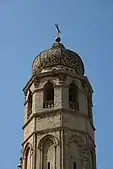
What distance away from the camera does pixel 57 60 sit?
3095 cm

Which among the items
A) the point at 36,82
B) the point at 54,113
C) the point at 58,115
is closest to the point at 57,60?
the point at 36,82

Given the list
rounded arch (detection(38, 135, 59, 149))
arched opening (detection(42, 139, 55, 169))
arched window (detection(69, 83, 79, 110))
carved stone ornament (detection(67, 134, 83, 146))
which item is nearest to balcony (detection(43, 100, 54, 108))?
arched window (detection(69, 83, 79, 110))

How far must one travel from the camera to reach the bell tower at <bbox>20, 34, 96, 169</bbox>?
27.6 m

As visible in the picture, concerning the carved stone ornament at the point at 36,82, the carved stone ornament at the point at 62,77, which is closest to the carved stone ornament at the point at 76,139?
the carved stone ornament at the point at 62,77

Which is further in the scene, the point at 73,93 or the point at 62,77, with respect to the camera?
the point at 73,93

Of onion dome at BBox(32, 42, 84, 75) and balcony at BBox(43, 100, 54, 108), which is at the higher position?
onion dome at BBox(32, 42, 84, 75)

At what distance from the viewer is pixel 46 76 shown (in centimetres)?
3033

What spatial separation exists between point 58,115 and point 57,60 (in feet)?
12.6

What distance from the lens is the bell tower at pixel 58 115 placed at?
2756cm

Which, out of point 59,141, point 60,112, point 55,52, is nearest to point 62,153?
point 59,141

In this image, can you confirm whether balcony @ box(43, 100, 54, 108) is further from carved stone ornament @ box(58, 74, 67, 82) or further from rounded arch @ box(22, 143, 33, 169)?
rounded arch @ box(22, 143, 33, 169)

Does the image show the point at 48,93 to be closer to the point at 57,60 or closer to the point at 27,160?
the point at 57,60

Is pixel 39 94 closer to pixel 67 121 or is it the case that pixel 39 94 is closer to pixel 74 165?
pixel 67 121

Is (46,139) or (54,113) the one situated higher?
(54,113)
